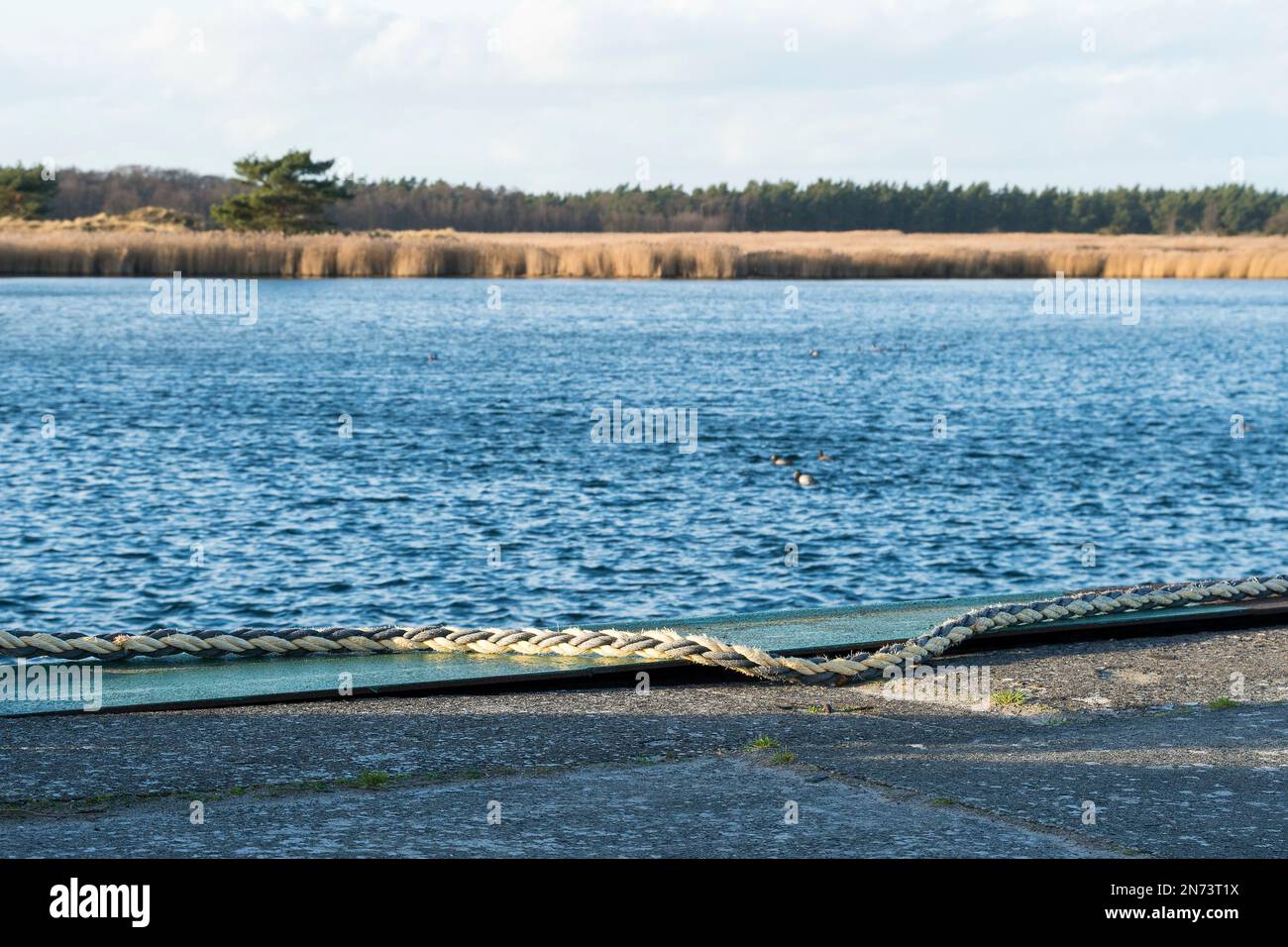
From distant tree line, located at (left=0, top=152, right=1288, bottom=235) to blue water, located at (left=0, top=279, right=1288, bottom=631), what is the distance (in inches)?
3148

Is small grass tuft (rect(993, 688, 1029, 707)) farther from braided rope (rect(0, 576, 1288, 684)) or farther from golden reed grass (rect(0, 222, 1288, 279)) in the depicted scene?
golden reed grass (rect(0, 222, 1288, 279))

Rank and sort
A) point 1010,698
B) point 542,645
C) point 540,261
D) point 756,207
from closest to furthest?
point 1010,698, point 542,645, point 540,261, point 756,207

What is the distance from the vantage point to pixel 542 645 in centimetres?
867

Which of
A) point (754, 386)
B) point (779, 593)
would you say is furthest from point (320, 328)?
point (779, 593)

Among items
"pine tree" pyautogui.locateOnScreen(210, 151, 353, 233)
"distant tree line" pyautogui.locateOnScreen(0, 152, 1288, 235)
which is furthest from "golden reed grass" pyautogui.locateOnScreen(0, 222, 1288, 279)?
"distant tree line" pyautogui.locateOnScreen(0, 152, 1288, 235)

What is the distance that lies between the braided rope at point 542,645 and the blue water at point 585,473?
4892mm

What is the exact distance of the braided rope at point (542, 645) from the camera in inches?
324

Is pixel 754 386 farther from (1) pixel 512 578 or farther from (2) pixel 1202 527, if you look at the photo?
(1) pixel 512 578

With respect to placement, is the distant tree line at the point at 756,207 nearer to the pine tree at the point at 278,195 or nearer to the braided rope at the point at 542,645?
the pine tree at the point at 278,195

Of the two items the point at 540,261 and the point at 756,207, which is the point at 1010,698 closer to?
the point at 540,261

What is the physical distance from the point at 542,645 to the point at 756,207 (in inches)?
5417

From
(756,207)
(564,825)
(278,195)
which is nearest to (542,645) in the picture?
(564,825)

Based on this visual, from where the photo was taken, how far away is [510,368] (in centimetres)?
3875

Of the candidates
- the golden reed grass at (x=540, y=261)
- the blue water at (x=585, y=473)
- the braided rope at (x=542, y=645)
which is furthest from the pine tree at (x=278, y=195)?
the braided rope at (x=542, y=645)
